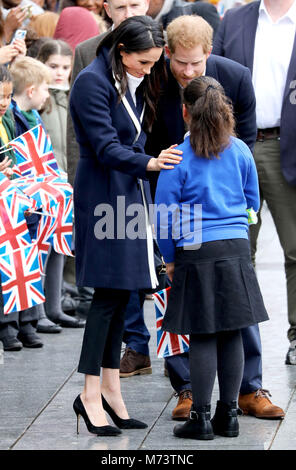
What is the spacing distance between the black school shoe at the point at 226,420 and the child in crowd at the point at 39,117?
2336 mm

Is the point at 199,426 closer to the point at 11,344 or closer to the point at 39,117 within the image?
the point at 11,344

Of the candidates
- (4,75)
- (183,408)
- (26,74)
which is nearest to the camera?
(183,408)

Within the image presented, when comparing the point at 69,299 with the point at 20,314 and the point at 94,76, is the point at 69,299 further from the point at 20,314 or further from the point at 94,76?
the point at 94,76

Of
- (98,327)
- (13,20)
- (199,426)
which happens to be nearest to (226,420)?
(199,426)

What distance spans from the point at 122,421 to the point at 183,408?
0.35 meters

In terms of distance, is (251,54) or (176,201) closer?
(176,201)

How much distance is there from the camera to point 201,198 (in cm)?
479

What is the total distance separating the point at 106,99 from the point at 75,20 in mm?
4316

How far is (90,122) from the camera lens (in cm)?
480

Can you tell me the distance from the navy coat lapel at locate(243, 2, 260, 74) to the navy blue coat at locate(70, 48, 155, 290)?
57.8 inches

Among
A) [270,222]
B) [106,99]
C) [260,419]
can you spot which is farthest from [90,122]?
[270,222]

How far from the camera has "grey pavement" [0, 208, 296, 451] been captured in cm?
480

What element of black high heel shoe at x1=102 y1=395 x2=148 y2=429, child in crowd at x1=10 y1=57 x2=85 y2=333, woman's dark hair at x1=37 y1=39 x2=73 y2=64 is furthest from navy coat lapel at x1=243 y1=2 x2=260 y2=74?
black high heel shoe at x1=102 y1=395 x2=148 y2=429

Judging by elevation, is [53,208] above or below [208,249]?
below
